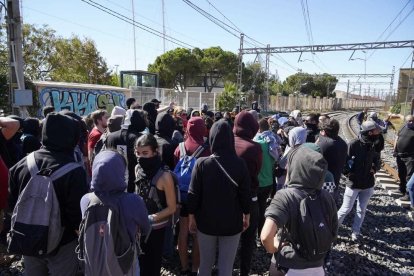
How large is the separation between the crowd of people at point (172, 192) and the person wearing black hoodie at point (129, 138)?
0.01m

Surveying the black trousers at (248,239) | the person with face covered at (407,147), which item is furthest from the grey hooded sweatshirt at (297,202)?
the person with face covered at (407,147)

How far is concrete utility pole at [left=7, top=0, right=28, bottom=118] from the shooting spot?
8805 mm

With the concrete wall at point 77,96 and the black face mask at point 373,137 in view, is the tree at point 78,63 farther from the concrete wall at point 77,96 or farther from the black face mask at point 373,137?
the black face mask at point 373,137

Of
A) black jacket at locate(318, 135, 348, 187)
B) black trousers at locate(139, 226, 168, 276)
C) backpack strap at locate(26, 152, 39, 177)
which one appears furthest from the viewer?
black jacket at locate(318, 135, 348, 187)

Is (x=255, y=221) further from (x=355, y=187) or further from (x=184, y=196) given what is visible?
(x=355, y=187)

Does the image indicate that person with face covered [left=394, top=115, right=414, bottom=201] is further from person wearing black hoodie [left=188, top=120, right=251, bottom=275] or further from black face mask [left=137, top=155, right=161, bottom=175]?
black face mask [left=137, top=155, right=161, bottom=175]

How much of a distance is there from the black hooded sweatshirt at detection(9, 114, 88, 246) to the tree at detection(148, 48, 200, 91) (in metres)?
46.0

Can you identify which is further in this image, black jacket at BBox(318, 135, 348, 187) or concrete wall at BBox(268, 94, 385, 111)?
concrete wall at BBox(268, 94, 385, 111)

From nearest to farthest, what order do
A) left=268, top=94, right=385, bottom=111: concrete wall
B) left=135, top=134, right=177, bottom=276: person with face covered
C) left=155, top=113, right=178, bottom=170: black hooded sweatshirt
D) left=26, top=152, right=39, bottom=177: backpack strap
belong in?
left=26, top=152, right=39, bottom=177: backpack strap → left=135, top=134, right=177, bottom=276: person with face covered → left=155, top=113, right=178, bottom=170: black hooded sweatshirt → left=268, top=94, right=385, bottom=111: concrete wall

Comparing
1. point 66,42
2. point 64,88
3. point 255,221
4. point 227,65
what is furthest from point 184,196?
point 227,65

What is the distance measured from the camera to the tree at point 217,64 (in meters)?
48.5

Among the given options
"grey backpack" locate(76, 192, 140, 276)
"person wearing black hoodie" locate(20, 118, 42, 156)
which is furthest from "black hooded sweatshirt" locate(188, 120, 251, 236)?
"person wearing black hoodie" locate(20, 118, 42, 156)

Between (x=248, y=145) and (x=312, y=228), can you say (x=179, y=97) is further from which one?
(x=312, y=228)

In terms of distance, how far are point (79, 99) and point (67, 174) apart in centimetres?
1410
